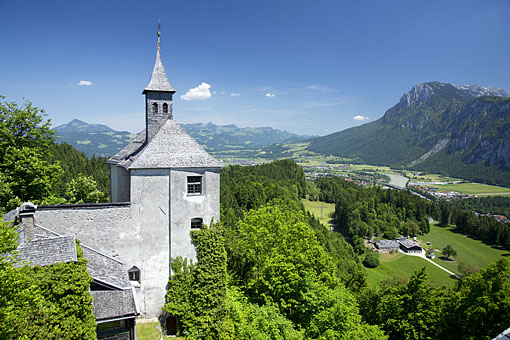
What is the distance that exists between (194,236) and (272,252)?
7128mm

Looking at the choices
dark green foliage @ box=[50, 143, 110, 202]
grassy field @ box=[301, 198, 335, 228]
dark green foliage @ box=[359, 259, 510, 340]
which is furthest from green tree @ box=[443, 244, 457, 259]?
dark green foliage @ box=[50, 143, 110, 202]

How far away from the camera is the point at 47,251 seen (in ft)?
48.4

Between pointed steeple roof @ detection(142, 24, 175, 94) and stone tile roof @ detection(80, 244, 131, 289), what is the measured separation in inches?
524

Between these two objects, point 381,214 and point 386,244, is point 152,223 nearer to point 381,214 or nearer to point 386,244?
point 386,244

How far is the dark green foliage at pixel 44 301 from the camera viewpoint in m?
Answer: 10.8

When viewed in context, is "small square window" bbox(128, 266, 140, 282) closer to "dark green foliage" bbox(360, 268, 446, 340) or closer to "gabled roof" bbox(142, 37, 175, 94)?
"gabled roof" bbox(142, 37, 175, 94)

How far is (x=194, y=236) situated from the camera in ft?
72.7

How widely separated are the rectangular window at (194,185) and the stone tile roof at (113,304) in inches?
327

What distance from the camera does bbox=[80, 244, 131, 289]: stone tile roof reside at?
54.1ft

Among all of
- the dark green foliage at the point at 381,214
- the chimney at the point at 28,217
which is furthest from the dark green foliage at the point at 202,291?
the dark green foliage at the point at 381,214

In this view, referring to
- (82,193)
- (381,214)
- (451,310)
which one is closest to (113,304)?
(82,193)

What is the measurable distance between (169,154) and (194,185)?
10.2ft

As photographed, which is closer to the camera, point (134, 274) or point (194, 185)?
point (134, 274)

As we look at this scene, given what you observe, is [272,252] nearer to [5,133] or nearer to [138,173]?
[138,173]
